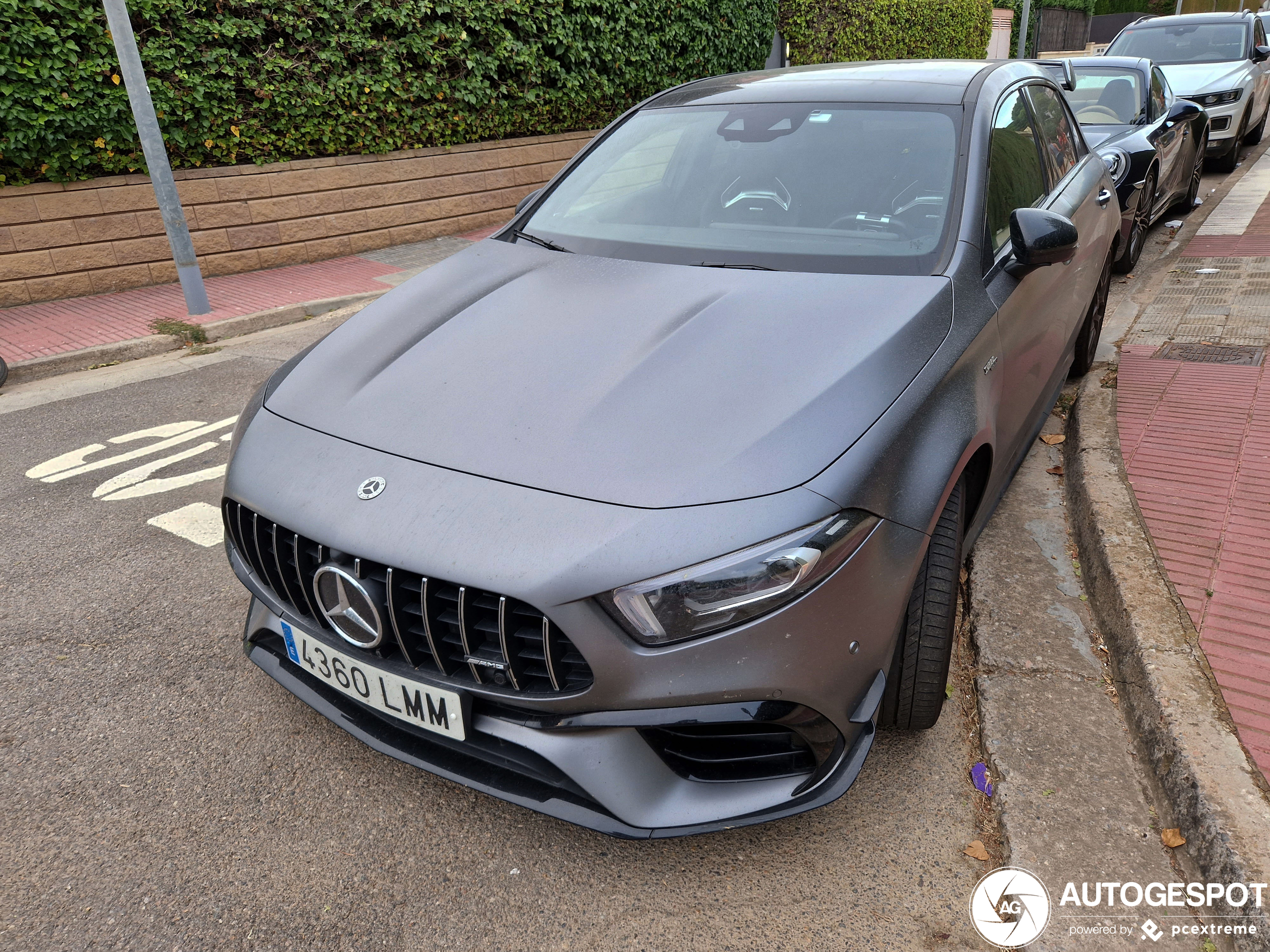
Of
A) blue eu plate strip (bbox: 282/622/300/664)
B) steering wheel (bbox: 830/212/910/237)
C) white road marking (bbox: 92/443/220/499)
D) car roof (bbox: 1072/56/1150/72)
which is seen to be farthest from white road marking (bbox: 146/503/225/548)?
car roof (bbox: 1072/56/1150/72)

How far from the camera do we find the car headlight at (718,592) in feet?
5.90

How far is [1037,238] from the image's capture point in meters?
2.78

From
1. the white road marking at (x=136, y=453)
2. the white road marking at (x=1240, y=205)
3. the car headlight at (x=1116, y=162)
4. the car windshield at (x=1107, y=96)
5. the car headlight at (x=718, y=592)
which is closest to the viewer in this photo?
the car headlight at (x=718, y=592)

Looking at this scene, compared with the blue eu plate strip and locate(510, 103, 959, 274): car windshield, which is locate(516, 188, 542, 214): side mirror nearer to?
locate(510, 103, 959, 274): car windshield

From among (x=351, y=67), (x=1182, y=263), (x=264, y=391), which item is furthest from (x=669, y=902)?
(x=351, y=67)

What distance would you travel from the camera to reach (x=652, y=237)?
303cm

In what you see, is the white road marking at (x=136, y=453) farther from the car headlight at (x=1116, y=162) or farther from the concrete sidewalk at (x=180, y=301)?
the car headlight at (x=1116, y=162)

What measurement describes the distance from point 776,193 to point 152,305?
20.2 ft

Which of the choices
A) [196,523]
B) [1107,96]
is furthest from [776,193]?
[1107,96]

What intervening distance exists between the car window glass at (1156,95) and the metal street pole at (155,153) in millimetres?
7615

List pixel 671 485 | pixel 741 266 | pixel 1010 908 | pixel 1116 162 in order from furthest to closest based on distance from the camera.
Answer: pixel 1116 162 → pixel 741 266 → pixel 1010 908 → pixel 671 485

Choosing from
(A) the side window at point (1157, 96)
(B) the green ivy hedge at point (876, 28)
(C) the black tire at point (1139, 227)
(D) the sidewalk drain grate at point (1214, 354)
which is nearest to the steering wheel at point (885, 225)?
(D) the sidewalk drain grate at point (1214, 354)

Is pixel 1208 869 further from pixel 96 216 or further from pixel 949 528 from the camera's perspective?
pixel 96 216

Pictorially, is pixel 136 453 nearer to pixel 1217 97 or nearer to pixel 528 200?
pixel 528 200
